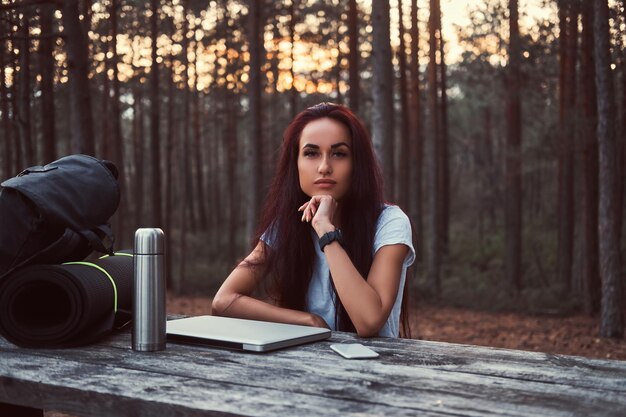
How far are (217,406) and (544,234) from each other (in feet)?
79.1

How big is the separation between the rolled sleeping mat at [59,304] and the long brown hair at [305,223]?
0.87m

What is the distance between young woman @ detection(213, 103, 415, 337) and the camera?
2848 millimetres

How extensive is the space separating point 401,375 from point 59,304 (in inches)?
50.8

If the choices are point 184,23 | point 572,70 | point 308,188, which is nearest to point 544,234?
point 572,70

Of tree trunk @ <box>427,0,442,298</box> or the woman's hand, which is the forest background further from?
the woman's hand

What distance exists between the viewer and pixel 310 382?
1733 millimetres

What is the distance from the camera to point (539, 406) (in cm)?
152

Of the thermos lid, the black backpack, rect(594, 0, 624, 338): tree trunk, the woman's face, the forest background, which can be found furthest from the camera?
the forest background

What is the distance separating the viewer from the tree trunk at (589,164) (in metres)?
11.6

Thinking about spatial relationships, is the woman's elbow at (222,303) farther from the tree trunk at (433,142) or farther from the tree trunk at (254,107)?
the tree trunk at (433,142)

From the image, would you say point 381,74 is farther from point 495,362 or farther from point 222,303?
point 495,362

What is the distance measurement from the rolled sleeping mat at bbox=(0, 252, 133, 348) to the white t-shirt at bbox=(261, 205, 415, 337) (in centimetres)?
98

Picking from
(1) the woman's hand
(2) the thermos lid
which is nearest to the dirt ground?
(1) the woman's hand

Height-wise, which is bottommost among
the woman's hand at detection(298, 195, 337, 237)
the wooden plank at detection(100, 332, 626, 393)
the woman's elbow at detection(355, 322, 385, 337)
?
the wooden plank at detection(100, 332, 626, 393)
